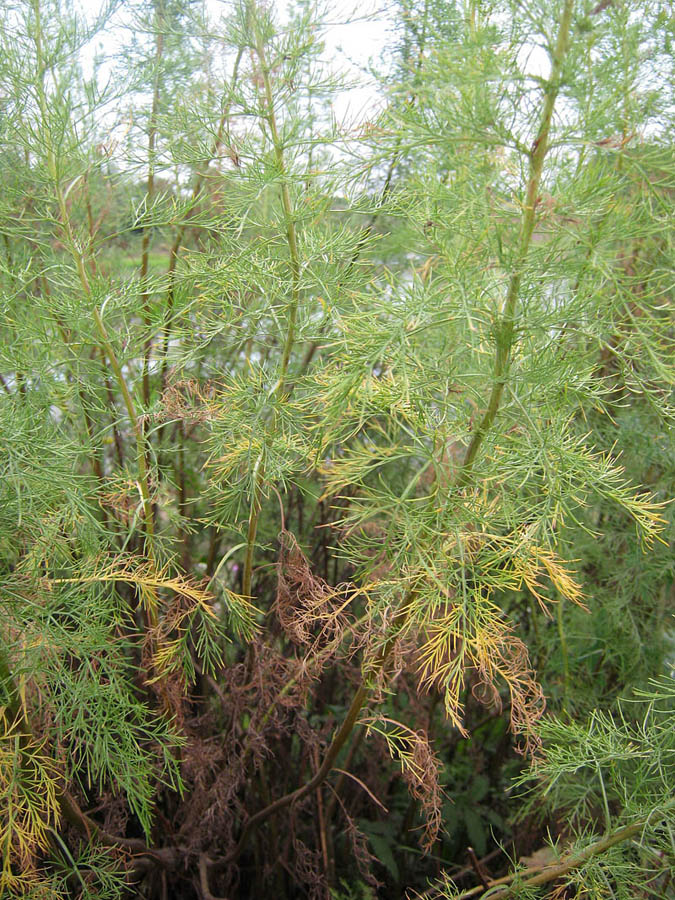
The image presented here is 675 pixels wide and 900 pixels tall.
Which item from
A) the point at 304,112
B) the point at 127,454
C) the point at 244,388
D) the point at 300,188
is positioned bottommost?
the point at 127,454

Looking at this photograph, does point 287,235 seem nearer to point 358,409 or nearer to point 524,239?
point 358,409

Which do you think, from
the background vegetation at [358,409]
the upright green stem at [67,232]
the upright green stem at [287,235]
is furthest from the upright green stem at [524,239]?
the upright green stem at [67,232]

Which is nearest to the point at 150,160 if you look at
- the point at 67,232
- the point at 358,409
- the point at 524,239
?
the point at 67,232

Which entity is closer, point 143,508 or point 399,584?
point 399,584

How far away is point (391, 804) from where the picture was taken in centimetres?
179

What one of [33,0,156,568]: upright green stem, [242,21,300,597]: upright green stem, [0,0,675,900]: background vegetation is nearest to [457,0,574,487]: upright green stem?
[0,0,675,900]: background vegetation

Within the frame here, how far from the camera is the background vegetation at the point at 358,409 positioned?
89 cm

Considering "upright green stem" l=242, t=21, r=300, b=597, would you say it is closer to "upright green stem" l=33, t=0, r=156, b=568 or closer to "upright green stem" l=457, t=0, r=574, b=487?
"upright green stem" l=33, t=0, r=156, b=568

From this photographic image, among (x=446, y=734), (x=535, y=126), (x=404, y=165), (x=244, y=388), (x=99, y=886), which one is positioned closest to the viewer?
(x=535, y=126)

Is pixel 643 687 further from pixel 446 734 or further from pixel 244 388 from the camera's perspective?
pixel 244 388

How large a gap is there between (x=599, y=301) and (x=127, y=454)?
1.28 m

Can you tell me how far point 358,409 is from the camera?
1079 millimetres

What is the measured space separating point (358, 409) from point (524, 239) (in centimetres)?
34

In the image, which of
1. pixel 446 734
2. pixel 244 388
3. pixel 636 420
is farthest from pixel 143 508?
pixel 446 734
